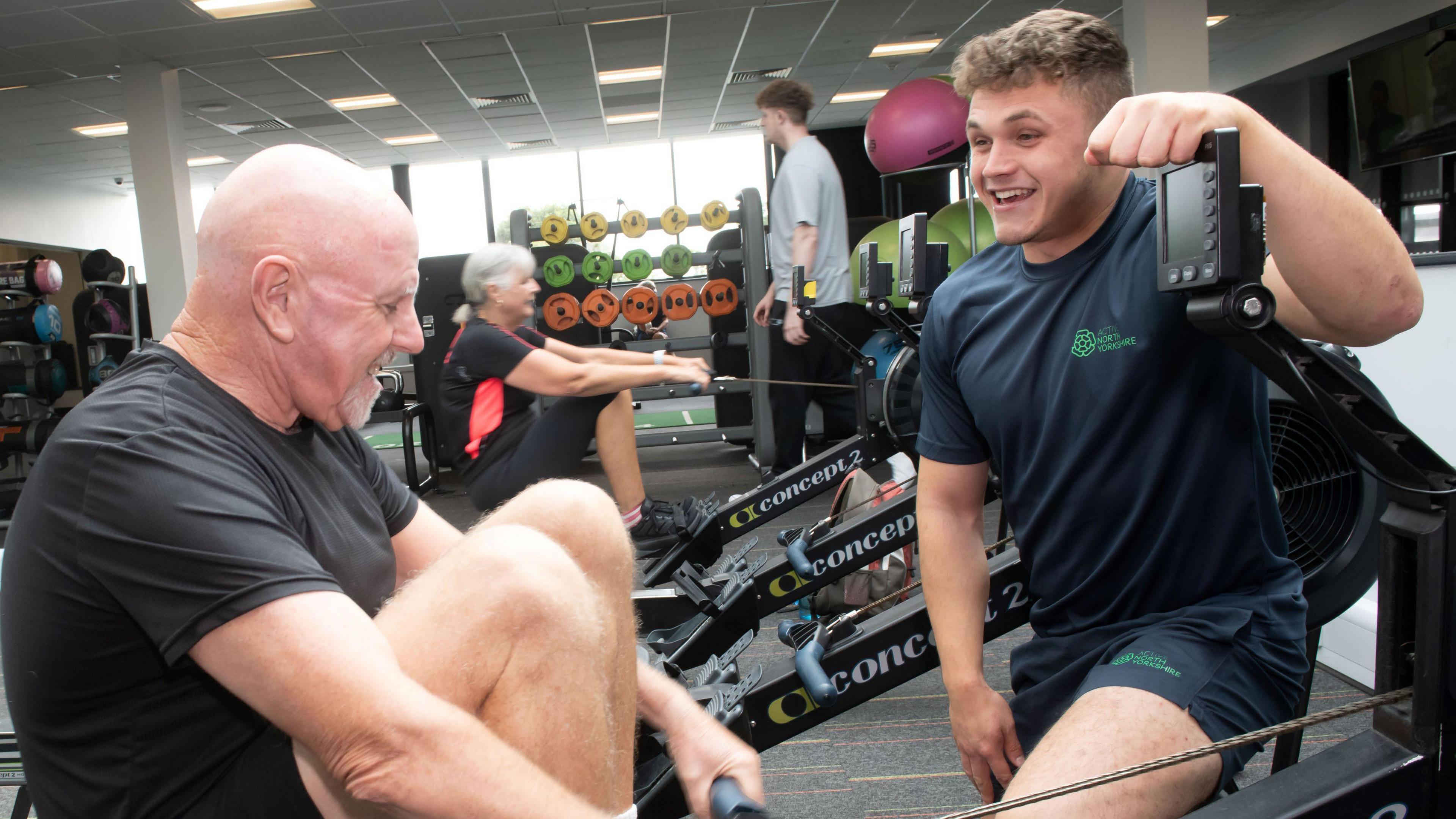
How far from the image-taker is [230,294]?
0.94m

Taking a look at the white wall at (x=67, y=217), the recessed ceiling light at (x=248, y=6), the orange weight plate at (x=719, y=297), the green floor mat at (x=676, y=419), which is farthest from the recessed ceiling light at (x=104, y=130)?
the orange weight plate at (x=719, y=297)

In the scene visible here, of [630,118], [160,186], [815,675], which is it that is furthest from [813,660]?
[630,118]

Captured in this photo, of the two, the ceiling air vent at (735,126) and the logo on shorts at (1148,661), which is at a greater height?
the ceiling air vent at (735,126)

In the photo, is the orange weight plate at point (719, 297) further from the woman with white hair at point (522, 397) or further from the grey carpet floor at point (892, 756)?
the grey carpet floor at point (892, 756)

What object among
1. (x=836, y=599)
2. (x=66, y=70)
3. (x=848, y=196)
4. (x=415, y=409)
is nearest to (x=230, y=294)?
(x=836, y=599)

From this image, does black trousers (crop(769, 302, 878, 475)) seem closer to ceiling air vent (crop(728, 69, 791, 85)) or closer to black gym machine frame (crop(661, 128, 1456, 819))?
black gym machine frame (crop(661, 128, 1456, 819))

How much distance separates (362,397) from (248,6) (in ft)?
20.4

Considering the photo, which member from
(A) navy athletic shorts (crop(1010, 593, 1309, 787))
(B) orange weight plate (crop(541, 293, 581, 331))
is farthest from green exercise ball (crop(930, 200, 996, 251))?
(A) navy athletic shorts (crop(1010, 593, 1309, 787))

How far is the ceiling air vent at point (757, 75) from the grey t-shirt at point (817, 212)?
4865mm

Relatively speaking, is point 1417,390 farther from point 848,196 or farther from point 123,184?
point 123,184

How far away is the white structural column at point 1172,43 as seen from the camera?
640 centimetres

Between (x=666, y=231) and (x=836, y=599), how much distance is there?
346 centimetres

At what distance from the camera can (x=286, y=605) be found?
2.50ft

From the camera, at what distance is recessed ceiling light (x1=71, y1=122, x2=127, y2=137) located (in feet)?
30.5
